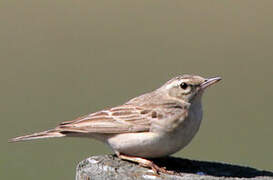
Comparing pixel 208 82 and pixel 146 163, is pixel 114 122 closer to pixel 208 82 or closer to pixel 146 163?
pixel 146 163

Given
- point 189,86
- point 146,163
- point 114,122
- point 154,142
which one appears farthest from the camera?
point 189,86

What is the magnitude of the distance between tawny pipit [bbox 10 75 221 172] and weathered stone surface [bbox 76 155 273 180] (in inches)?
9.4

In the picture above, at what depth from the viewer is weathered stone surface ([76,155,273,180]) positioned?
9383 millimetres

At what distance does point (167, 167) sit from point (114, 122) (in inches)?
38.9

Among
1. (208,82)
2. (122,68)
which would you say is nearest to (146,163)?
(208,82)

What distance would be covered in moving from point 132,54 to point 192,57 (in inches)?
83.8

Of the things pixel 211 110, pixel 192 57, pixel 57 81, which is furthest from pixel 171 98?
pixel 192 57

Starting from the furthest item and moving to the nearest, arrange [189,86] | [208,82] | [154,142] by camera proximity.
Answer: [189,86]
[208,82]
[154,142]

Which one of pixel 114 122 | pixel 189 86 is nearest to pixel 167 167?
pixel 114 122

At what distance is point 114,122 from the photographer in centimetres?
1054

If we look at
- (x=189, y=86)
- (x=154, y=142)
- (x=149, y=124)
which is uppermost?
(x=189, y=86)

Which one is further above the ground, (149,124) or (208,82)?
(208,82)

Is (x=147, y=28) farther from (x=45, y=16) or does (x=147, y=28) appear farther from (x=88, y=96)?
(x=88, y=96)

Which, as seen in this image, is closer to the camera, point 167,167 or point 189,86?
point 167,167
